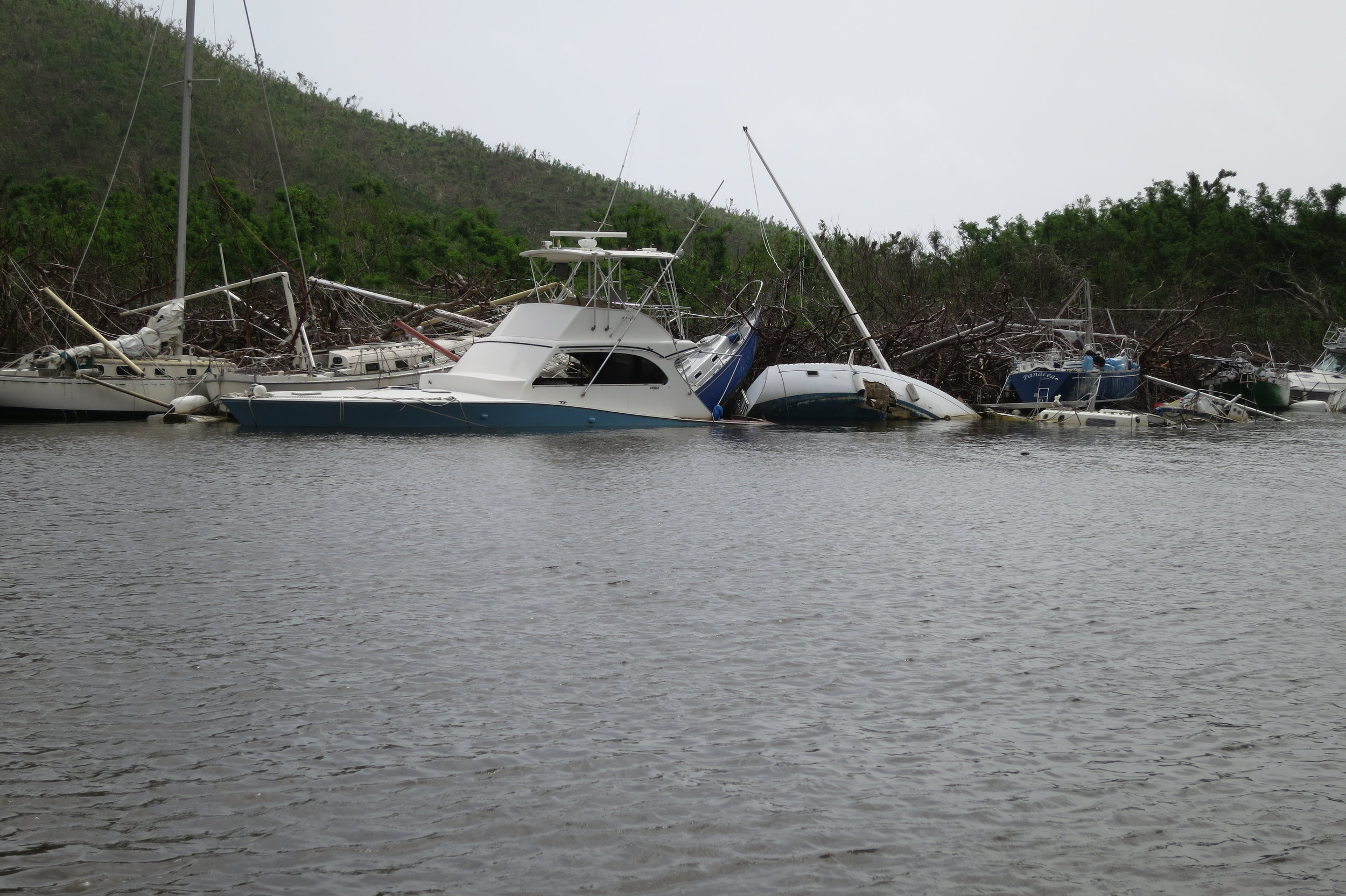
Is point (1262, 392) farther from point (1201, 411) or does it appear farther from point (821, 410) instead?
point (821, 410)

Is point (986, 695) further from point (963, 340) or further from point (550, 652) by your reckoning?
point (963, 340)

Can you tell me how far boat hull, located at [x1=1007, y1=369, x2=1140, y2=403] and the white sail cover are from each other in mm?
20582

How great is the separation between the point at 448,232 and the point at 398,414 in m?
26.0

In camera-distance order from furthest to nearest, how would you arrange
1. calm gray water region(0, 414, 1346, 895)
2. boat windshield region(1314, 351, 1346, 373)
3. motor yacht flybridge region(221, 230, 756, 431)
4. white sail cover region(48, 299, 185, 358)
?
1. boat windshield region(1314, 351, 1346, 373)
2. white sail cover region(48, 299, 185, 358)
3. motor yacht flybridge region(221, 230, 756, 431)
4. calm gray water region(0, 414, 1346, 895)

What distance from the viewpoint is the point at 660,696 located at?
26.1 ft

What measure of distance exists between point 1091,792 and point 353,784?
3.61 m

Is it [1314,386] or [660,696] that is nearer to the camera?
[660,696]

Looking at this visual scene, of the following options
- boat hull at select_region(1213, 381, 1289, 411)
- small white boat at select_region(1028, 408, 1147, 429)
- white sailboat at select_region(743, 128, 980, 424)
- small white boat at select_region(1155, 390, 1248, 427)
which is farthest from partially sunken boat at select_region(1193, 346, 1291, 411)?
white sailboat at select_region(743, 128, 980, 424)

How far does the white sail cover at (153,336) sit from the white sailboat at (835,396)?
12811mm

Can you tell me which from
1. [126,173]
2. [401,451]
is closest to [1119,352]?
[401,451]

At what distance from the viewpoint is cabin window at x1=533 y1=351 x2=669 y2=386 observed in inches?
1056

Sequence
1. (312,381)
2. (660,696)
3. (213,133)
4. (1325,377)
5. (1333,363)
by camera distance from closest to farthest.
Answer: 1. (660,696)
2. (312,381)
3. (1325,377)
4. (1333,363)
5. (213,133)

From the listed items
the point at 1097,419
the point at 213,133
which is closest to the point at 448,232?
the point at 213,133

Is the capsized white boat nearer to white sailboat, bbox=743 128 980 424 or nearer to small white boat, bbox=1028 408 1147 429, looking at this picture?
small white boat, bbox=1028 408 1147 429
